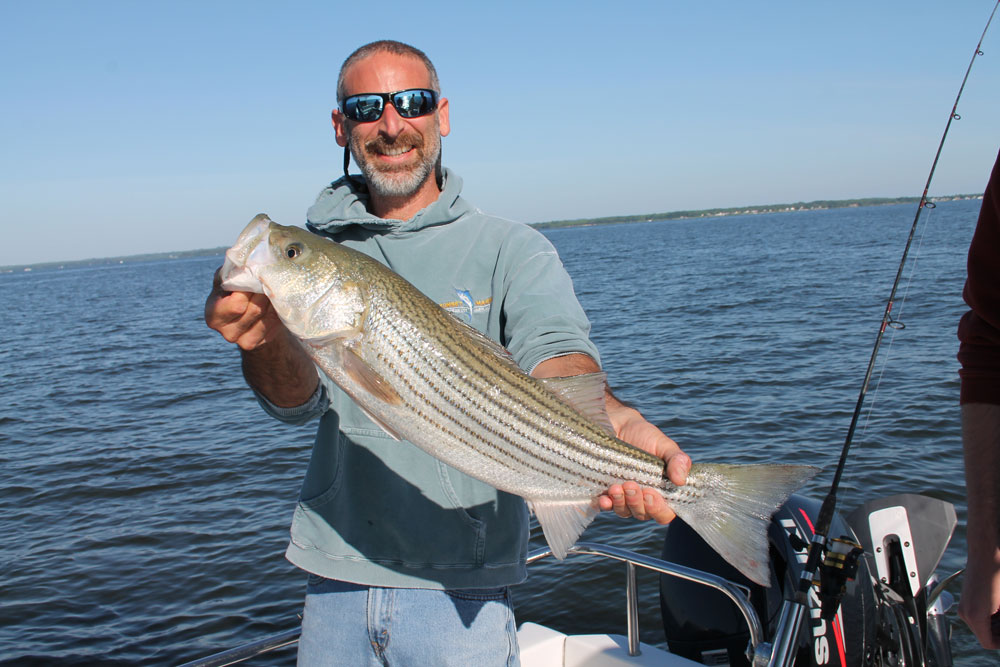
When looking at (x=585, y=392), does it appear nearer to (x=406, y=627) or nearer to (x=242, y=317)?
(x=406, y=627)

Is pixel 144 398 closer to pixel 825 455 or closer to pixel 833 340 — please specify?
pixel 825 455

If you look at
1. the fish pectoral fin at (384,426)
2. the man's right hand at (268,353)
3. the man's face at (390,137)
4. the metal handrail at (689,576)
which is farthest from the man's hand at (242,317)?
the metal handrail at (689,576)

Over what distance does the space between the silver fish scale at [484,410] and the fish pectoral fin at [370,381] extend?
0.12ft

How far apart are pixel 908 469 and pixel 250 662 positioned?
33.0 feet

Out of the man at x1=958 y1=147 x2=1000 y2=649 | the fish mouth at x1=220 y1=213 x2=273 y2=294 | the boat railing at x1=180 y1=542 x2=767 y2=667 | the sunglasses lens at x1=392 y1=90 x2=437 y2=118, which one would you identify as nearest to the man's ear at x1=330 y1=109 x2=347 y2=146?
the sunglasses lens at x1=392 y1=90 x2=437 y2=118

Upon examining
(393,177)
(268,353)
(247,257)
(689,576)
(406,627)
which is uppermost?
(393,177)

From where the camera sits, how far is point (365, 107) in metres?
3.52

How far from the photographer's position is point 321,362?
117 inches

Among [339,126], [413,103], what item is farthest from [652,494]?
[339,126]

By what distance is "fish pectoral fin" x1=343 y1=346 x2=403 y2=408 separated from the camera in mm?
2883

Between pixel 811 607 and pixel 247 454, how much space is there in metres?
13.1

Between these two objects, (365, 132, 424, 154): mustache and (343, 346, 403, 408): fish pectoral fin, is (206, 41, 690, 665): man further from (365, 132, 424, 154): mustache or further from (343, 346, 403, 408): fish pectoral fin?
(343, 346, 403, 408): fish pectoral fin

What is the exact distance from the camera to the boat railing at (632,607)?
11.2 ft

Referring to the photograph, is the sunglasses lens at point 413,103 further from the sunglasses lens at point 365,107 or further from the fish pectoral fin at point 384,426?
the fish pectoral fin at point 384,426
